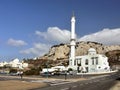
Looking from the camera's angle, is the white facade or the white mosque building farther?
the white mosque building

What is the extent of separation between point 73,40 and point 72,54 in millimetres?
7707

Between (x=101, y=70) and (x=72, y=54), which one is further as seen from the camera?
(x=72, y=54)

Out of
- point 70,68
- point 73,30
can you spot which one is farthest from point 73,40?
point 70,68

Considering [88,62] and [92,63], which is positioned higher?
[88,62]

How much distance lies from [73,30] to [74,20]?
17.6 ft

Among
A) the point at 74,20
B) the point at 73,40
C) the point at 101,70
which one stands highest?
the point at 74,20

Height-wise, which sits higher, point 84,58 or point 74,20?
point 74,20

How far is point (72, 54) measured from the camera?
14525cm

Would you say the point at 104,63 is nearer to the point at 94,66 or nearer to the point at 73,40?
the point at 94,66

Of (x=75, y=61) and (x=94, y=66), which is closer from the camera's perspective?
(x=94, y=66)

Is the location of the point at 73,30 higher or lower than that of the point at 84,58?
higher

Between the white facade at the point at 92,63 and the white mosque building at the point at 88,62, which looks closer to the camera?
the white facade at the point at 92,63

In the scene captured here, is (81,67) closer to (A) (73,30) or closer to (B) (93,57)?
(B) (93,57)

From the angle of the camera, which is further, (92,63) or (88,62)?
(88,62)
